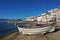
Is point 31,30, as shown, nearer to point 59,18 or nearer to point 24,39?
point 24,39

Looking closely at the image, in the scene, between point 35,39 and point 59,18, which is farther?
point 59,18

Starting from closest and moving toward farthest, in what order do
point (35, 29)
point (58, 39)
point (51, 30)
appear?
point (58, 39), point (35, 29), point (51, 30)

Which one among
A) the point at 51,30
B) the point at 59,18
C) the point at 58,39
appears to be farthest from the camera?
the point at 59,18

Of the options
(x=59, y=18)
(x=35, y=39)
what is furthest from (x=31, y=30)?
(x=59, y=18)

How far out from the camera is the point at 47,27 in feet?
97.9

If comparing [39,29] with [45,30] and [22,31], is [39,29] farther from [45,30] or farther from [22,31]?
[22,31]

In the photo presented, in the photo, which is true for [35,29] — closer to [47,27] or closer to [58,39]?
[47,27]

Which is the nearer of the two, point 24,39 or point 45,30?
point 24,39

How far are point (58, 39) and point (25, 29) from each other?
8.93 meters

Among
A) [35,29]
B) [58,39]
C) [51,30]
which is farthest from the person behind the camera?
[51,30]

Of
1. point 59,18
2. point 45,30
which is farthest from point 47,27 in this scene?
point 59,18

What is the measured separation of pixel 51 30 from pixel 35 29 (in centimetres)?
513

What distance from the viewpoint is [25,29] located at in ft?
95.2

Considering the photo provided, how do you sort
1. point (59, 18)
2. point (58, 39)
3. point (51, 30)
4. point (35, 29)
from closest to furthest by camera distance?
point (58, 39) < point (35, 29) < point (51, 30) < point (59, 18)
